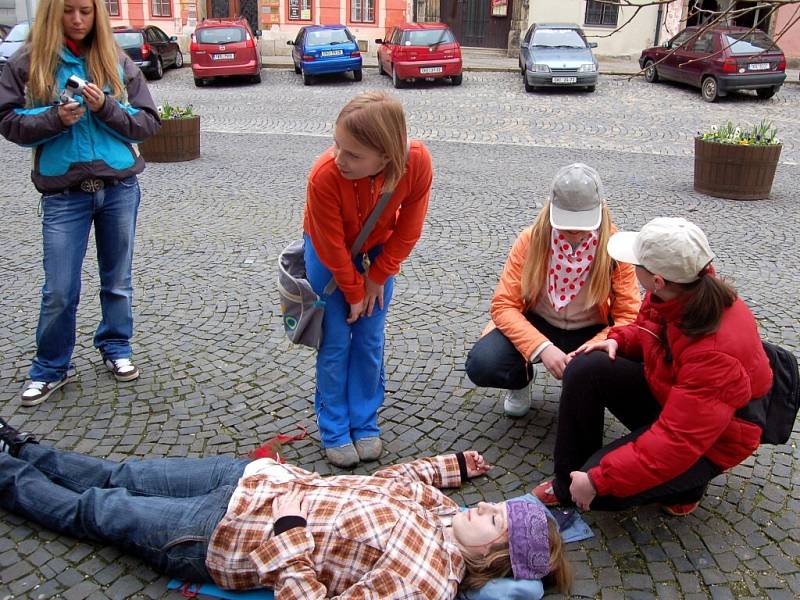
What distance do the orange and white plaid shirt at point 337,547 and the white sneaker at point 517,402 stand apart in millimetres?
1207

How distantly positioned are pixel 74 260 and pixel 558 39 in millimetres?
16383

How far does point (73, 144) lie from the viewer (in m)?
3.72

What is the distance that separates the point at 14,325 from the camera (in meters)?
4.98

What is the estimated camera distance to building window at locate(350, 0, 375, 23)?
2664 cm

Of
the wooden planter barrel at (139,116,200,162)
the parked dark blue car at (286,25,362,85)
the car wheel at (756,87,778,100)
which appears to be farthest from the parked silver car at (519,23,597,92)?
the wooden planter barrel at (139,116,200,162)

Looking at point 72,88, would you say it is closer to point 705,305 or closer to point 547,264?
point 547,264

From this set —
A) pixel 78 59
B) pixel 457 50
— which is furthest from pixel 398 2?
pixel 78 59

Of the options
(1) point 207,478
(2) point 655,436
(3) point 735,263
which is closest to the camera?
(2) point 655,436

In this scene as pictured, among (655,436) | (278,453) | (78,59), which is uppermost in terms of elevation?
(78,59)

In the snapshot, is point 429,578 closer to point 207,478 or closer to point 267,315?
point 207,478

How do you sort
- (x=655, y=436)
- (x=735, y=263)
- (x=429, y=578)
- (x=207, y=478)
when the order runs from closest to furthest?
1. (x=429, y=578)
2. (x=655, y=436)
3. (x=207, y=478)
4. (x=735, y=263)

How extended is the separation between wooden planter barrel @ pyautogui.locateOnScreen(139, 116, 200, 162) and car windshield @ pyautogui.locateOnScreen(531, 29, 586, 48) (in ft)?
35.3

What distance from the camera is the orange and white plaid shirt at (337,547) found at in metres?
2.49

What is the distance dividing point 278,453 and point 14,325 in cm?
240
